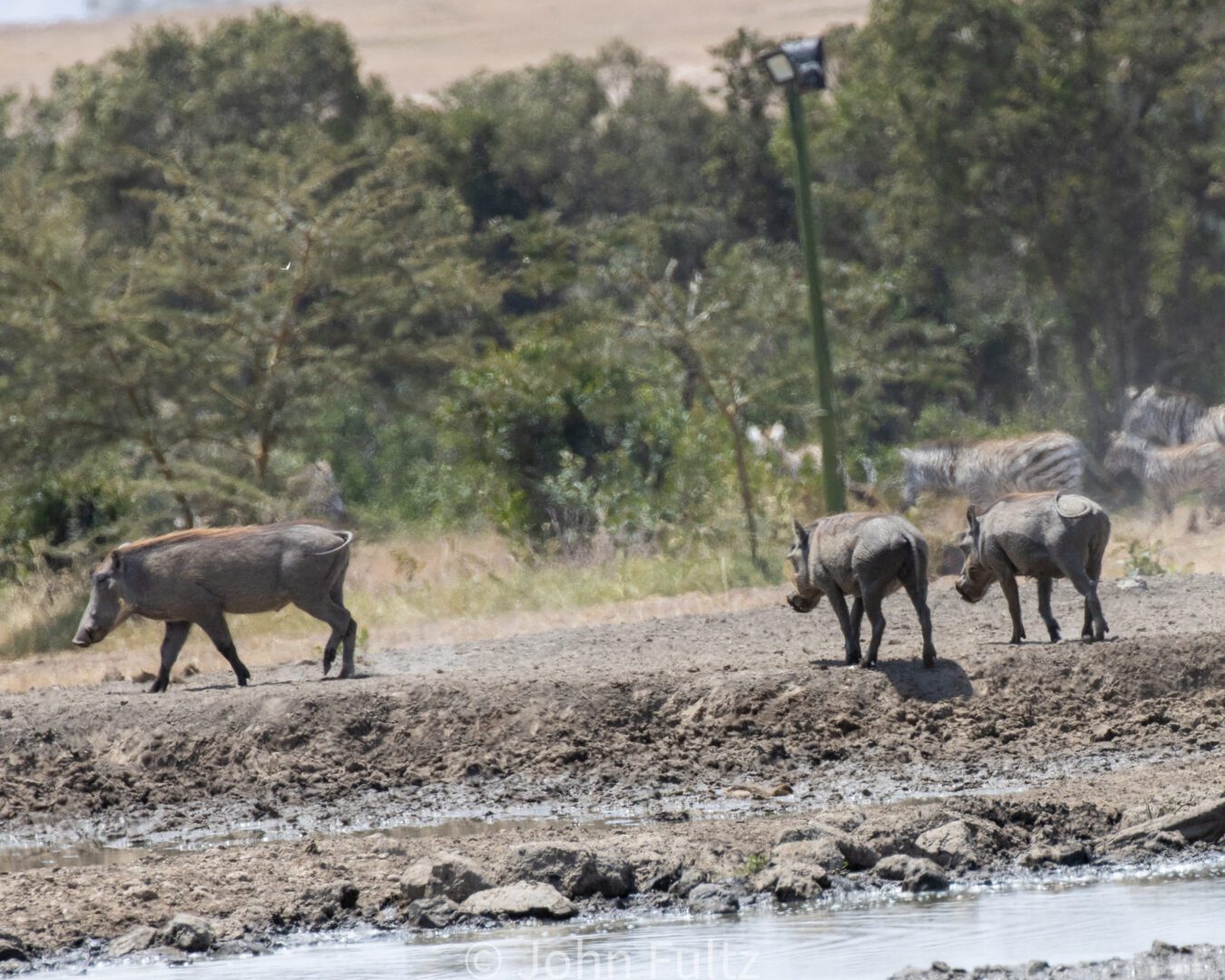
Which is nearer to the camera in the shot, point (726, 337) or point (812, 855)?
point (812, 855)

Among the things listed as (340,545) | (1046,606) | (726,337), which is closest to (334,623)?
(340,545)

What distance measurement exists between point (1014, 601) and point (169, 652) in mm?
5544

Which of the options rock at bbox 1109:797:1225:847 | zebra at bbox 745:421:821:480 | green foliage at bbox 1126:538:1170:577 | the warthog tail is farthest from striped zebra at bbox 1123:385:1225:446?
rock at bbox 1109:797:1225:847

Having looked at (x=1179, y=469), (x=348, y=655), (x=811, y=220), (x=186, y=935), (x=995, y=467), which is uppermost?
(x=811, y=220)

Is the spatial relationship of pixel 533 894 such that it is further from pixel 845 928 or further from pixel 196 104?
pixel 196 104

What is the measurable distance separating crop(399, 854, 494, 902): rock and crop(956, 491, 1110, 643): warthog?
5002mm

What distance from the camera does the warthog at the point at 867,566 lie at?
1096cm

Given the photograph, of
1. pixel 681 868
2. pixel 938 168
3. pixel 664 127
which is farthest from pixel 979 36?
pixel 681 868

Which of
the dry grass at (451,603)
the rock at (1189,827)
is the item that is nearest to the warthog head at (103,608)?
the dry grass at (451,603)

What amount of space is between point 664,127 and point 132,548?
29.1 metres

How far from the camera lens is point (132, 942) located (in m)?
7.30

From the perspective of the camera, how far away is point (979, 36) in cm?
2795

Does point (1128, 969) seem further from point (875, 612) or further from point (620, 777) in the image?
point (875, 612)

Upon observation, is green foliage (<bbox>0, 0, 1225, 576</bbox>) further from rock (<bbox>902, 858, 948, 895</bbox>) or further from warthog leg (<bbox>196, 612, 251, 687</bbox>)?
rock (<bbox>902, 858, 948, 895</bbox>)
